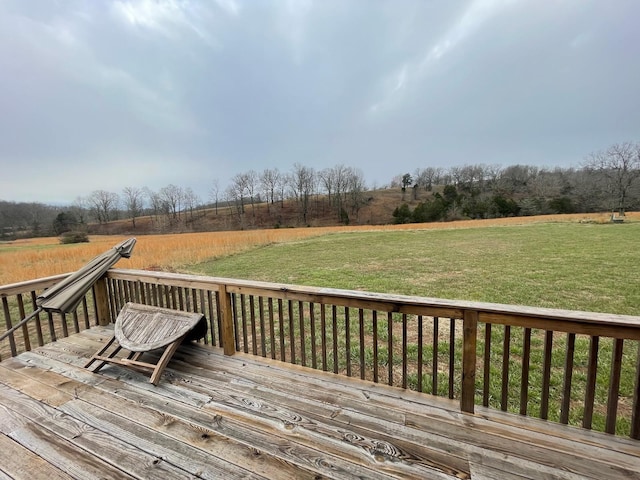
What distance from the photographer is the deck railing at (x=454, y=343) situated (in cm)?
171

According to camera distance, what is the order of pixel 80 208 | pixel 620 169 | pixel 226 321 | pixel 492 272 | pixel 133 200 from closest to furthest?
1. pixel 226 321
2. pixel 492 272
3. pixel 620 169
4. pixel 80 208
5. pixel 133 200

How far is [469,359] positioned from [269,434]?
1456mm

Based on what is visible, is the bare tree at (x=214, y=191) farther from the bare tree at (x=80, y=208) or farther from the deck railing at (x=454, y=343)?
the deck railing at (x=454, y=343)

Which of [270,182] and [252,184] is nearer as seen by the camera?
[252,184]

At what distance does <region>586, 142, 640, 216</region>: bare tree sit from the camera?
29844 mm

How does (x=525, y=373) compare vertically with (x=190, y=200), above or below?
below

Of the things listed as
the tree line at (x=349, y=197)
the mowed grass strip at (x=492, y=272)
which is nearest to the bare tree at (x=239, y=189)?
the tree line at (x=349, y=197)

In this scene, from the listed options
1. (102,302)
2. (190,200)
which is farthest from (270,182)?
(102,302)

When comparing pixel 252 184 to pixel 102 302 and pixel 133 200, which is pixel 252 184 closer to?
pixel 133 200

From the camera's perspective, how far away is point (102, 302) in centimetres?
393

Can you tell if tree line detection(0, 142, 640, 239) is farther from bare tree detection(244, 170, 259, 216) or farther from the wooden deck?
the wooden deck

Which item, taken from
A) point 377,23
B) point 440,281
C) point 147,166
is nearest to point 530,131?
point 377,23

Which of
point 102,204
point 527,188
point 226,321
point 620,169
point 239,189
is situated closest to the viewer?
point 226,321

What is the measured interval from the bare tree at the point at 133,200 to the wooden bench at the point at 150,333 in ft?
166
